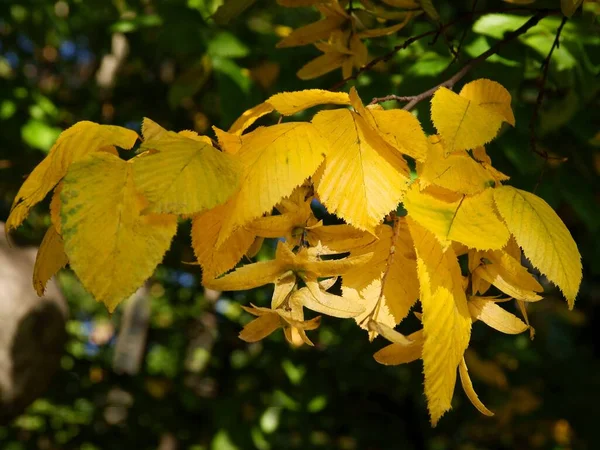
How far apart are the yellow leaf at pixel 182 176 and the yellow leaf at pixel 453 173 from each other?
0.13 m

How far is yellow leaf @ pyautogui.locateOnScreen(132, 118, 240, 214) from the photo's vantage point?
35 cm

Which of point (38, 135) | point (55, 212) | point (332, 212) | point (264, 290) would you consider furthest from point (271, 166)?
point (264, 290)

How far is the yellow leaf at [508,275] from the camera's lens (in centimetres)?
42

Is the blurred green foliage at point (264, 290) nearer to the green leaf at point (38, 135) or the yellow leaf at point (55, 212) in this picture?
the green leaf at point (38, 135)

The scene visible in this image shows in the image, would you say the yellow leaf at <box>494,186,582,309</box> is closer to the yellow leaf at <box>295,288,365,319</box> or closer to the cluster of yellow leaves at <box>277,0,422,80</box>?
the yellow leaf at <box>295,288,365,319</box>

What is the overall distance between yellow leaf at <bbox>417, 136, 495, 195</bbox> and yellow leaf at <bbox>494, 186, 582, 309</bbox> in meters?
0.01

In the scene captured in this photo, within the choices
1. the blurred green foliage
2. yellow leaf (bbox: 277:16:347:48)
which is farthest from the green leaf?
yellow leaf (bbox: 277:16:347:48)

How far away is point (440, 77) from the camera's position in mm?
852

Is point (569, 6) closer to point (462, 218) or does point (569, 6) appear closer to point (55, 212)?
point (462, 218)

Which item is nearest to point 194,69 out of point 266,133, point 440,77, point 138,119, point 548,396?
point 440,77

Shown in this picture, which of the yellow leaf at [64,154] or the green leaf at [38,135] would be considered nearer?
the yellow leaf at [64,154]

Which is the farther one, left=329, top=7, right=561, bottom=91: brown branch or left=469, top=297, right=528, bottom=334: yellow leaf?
left=329, top=7, right=561, bottom=91: brown branch

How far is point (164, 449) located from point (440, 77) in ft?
6.37

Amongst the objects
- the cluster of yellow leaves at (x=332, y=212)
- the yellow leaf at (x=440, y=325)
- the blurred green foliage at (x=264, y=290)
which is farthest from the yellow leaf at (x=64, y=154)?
the blurred green foliage at (x=264, y=290)
